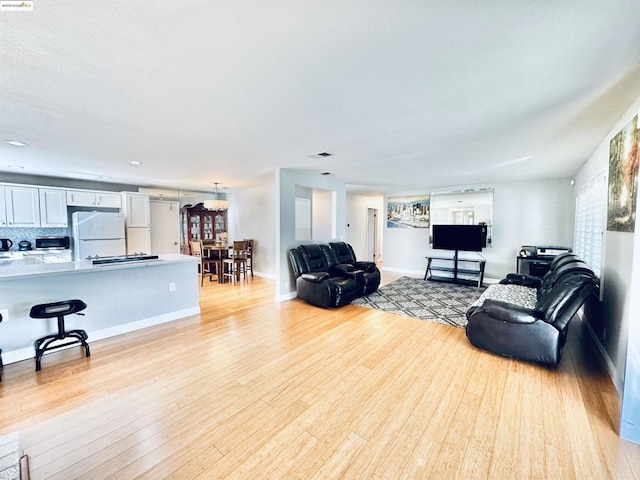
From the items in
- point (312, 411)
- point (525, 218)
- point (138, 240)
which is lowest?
point (312, 411)

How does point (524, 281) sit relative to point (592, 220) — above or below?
below

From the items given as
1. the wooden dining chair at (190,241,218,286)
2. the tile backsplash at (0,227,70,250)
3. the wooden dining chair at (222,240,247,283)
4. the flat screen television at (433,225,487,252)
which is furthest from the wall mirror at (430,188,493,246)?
the tile backsplash at (0,227,70,250)

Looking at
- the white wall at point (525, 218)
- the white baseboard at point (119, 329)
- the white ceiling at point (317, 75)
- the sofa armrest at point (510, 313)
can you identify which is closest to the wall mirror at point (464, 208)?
the white wall at point (525, 218)

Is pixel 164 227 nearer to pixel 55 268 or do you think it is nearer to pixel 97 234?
pixel 97 234

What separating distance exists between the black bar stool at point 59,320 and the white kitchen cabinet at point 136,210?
4.15 m

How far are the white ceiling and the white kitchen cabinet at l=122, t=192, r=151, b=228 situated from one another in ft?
9.16

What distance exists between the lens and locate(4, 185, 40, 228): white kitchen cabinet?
196 inches

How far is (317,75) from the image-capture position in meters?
1.82

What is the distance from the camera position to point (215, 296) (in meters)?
5.29

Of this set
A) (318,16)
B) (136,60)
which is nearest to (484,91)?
(318,16)

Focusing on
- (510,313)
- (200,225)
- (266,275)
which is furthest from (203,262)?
(510,313)

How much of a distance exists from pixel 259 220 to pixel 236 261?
1.40 metres

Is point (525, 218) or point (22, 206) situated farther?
point (525, 218)

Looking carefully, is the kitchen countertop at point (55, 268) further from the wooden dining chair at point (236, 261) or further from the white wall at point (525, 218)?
the white wall at point (525, 218)
